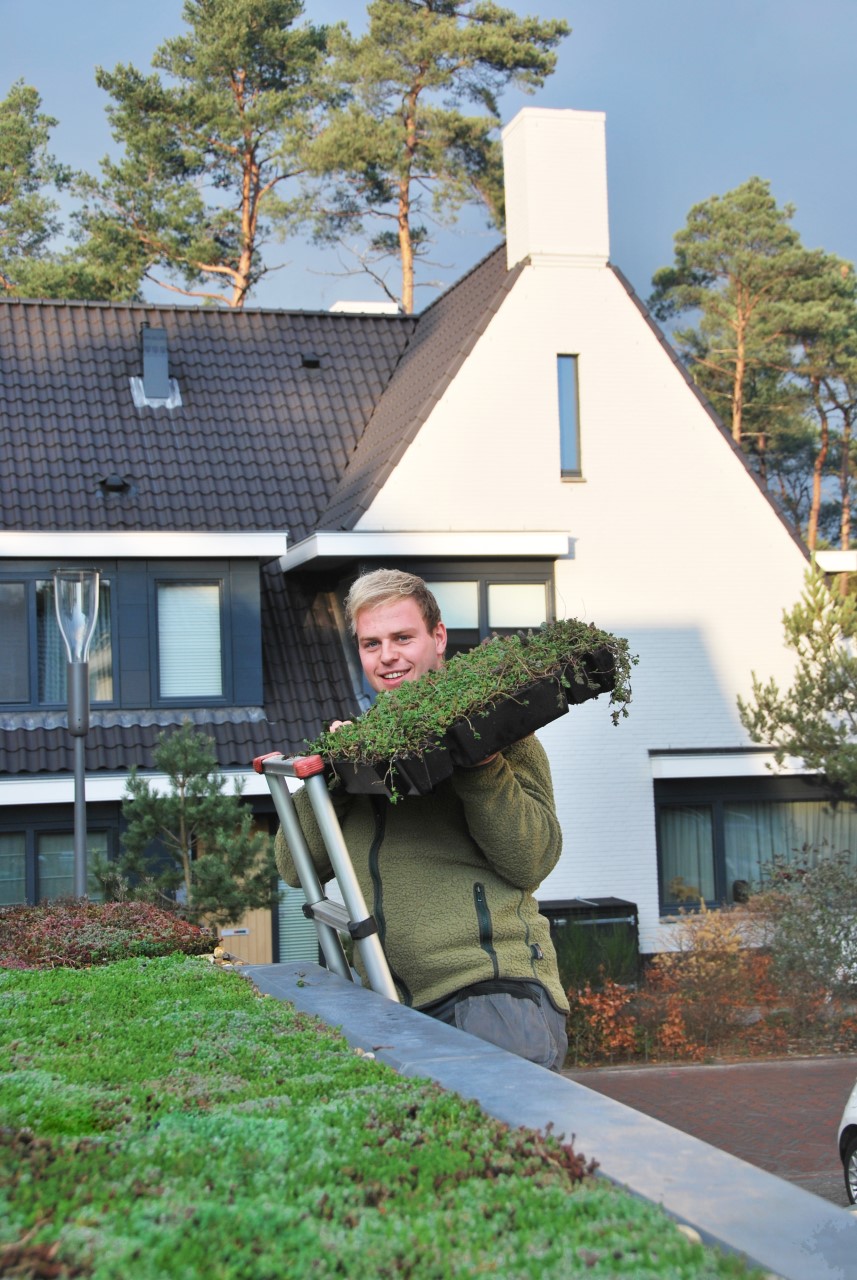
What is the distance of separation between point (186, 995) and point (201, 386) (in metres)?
14.5

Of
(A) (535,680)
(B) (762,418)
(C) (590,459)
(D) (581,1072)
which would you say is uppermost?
(B) (762,418)

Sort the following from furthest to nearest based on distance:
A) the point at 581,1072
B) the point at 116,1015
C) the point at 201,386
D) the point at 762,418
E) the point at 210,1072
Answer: the point at 762,418 → the point at 201,386 → the point at 581,1072 → the point at 116,1015 → the point at 210,1072

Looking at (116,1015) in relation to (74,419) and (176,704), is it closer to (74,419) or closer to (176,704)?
(176,704)

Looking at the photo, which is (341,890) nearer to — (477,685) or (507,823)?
(507,823)

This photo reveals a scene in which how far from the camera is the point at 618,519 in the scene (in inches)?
669

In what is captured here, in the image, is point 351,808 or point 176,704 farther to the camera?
point 176,704

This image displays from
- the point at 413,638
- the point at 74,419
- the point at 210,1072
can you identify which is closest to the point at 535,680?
the point at 413,638

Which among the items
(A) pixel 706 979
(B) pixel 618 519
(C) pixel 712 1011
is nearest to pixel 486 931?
(C) pixel 712 1011

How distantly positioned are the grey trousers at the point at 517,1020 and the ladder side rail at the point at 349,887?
0.22m

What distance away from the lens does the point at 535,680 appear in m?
3.88

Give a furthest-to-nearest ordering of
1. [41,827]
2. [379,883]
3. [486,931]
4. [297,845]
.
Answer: [41,827], [297,845], [379,883], [486,931]

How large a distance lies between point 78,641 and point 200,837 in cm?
268

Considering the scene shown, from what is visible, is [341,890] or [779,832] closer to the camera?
[341,890]

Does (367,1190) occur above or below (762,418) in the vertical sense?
below
